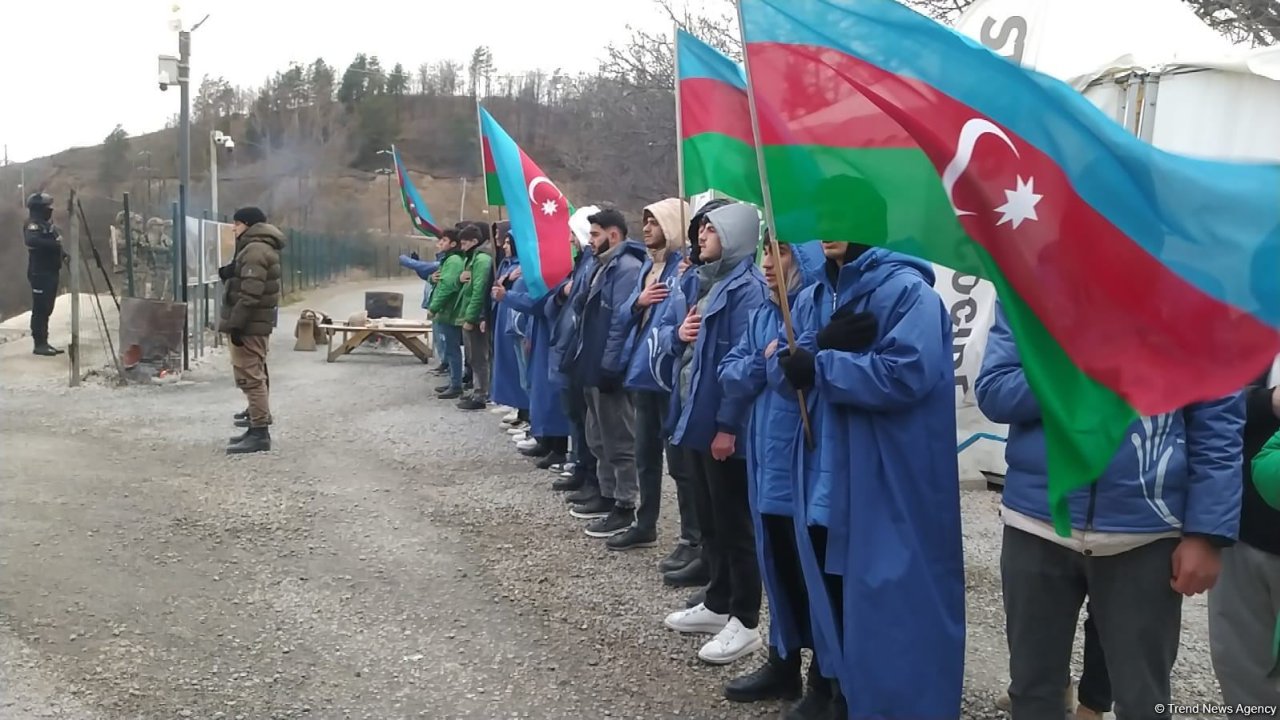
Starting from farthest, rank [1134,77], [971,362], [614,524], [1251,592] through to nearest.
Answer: [971,362] → [614,524] → [1134,77] → [1251,592]

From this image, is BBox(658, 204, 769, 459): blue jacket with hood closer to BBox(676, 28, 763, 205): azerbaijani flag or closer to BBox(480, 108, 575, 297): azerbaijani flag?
BBox(676, 28, 763, 205): azerbaijani flag

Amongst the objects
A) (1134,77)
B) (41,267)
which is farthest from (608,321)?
(41,267)

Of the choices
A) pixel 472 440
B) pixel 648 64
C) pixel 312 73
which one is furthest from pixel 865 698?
pixel 312 73

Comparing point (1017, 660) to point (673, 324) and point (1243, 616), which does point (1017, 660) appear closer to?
point (1243, 616)

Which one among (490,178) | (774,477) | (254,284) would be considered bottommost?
(774,477)

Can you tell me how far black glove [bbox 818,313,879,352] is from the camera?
3.09m

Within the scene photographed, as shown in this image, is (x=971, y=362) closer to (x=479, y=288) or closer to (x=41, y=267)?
(x=479, y=288)

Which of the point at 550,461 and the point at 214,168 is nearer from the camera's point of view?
the point at 550,461

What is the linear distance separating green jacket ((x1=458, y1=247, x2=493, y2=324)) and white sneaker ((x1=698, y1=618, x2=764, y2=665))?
615 centimetres

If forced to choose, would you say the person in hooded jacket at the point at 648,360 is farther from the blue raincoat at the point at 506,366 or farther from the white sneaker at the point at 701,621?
the blue raincoat at the point at 506,366

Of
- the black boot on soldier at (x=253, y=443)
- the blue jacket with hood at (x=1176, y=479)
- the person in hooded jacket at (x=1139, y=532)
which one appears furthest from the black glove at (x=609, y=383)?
the black boot on soldier at (x=253, y=443)

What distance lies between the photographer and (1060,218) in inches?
93.4

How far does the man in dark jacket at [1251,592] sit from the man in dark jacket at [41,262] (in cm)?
1341

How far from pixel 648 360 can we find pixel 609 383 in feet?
2.12
